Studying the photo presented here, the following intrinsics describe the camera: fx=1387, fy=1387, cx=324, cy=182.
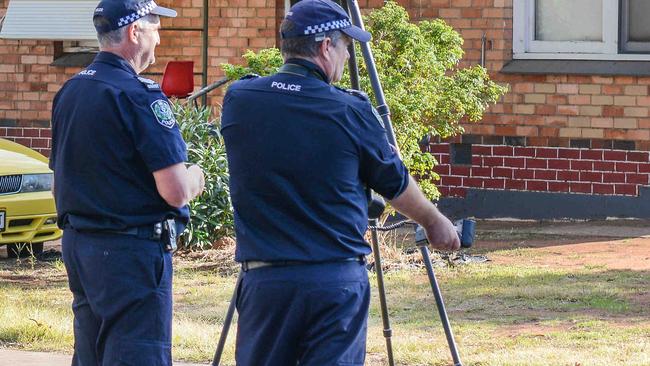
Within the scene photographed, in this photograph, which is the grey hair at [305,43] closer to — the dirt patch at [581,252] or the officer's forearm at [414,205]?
the officer's forearm at [414,205]

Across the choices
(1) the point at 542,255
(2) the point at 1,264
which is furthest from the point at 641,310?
(2) the point at 1,264

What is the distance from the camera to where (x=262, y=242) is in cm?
461

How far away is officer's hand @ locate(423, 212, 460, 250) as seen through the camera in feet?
15.8

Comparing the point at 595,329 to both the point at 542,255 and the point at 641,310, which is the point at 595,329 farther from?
the point at 542,255

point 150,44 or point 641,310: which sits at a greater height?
point 150,44

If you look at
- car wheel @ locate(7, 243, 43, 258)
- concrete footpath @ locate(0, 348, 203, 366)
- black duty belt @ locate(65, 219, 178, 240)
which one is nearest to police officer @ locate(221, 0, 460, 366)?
black duty belt @ locate(65, 219, 178, 240)

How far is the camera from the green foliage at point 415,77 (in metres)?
10.9

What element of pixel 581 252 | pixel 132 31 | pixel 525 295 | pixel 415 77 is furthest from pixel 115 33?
pixel 581 252

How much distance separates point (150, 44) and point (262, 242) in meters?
1.04

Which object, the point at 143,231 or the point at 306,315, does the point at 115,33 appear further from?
the point at 306,315

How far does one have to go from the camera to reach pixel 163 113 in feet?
16.5

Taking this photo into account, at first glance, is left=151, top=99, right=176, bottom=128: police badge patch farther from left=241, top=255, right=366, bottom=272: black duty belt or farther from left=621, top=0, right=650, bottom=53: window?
left=621, top=0, right=650, bottom=53: window

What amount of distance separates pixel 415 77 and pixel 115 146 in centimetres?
630

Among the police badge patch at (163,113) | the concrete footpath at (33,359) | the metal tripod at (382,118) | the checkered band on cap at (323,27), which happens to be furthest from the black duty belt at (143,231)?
the concrete footpath at (33,359)
